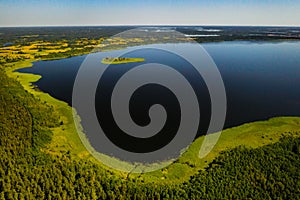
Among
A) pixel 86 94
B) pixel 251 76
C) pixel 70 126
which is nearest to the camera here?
pixel 70 126

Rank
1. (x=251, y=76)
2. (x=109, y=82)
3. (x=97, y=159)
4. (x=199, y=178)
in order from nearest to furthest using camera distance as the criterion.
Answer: (x=199, y=178) → (x=97, y=159) → (x=109, y=82) → (x=251, y=76)

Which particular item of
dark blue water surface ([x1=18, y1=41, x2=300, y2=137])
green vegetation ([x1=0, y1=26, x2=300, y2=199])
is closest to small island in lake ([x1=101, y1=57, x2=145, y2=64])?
dark blue water surface ([x1=18, y1=41, x2=300, y2=137])

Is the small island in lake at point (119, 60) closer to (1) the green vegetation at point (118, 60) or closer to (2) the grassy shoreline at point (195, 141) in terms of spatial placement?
(1) the green vegetation at point (118, 60)

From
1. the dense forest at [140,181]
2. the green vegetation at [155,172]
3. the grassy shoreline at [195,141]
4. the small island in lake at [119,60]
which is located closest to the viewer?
the dense forest at [140,181]

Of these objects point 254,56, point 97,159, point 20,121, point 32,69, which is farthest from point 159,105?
point 254,56

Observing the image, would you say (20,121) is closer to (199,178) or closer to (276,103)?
(199,178)

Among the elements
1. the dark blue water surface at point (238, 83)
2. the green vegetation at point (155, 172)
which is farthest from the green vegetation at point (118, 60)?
the green vegetation at point (155, 172)
